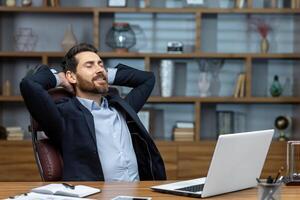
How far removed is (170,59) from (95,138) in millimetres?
2392

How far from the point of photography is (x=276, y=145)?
4816mm

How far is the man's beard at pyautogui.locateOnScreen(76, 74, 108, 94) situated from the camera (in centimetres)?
291

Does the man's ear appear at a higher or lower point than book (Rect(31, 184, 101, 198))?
higher

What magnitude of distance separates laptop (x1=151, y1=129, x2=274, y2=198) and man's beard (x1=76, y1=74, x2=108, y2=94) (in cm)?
81

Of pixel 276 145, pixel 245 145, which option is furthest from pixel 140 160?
pixel 276 145

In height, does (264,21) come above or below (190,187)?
above

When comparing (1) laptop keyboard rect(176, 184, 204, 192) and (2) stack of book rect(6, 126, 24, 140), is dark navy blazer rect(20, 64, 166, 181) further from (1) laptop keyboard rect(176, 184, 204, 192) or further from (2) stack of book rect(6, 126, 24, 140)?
(2) stack of book rect(6, 126, 24, 140)

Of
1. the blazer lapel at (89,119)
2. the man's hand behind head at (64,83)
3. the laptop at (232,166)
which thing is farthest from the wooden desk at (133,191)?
the man's hand behind head at (64,83)

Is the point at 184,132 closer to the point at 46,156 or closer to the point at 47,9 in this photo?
the point at 47,9

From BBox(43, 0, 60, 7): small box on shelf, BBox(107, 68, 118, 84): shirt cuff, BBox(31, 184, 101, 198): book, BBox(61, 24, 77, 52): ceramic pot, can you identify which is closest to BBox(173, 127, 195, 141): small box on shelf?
BBox(61, 24, 77, 52): ceramic pot

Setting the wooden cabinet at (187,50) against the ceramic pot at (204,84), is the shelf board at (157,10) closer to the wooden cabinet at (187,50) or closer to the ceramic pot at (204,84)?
the wooden cabinet at (187,50)

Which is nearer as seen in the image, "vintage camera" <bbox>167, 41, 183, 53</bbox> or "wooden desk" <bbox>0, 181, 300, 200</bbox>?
"wooden desk" <bbox>0, 181, 300, 200</bbox>

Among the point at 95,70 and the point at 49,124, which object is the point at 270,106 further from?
the point at 49,124

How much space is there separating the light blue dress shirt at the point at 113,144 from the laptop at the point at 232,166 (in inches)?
21.6
